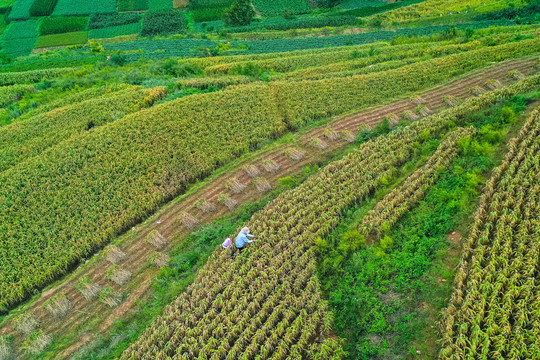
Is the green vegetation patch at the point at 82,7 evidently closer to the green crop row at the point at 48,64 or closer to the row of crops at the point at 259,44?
the row of crops at the point at 259,44

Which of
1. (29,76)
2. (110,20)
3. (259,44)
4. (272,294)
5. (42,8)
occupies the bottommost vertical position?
(272,294)

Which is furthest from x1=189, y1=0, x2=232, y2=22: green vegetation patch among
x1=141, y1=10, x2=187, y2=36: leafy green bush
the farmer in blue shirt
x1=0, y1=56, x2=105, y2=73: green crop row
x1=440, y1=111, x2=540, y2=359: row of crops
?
x1=440, y1=111, x2=540, y2=359: row of crops

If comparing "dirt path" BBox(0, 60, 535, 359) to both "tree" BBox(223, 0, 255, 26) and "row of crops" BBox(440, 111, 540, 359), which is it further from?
"tree" BBox(223, 0, 255, 26)

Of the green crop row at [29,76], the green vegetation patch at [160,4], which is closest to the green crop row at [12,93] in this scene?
the green crop row at [29,76]

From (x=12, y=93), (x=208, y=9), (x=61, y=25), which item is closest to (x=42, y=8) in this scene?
(x=61, y=25)

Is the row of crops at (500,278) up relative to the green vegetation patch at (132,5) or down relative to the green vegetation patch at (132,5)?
down

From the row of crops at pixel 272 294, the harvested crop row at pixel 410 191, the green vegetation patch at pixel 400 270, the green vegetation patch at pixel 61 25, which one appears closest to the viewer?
the green vegetation patch at pixel 400 270

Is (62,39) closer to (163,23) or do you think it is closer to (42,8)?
(42,8)
